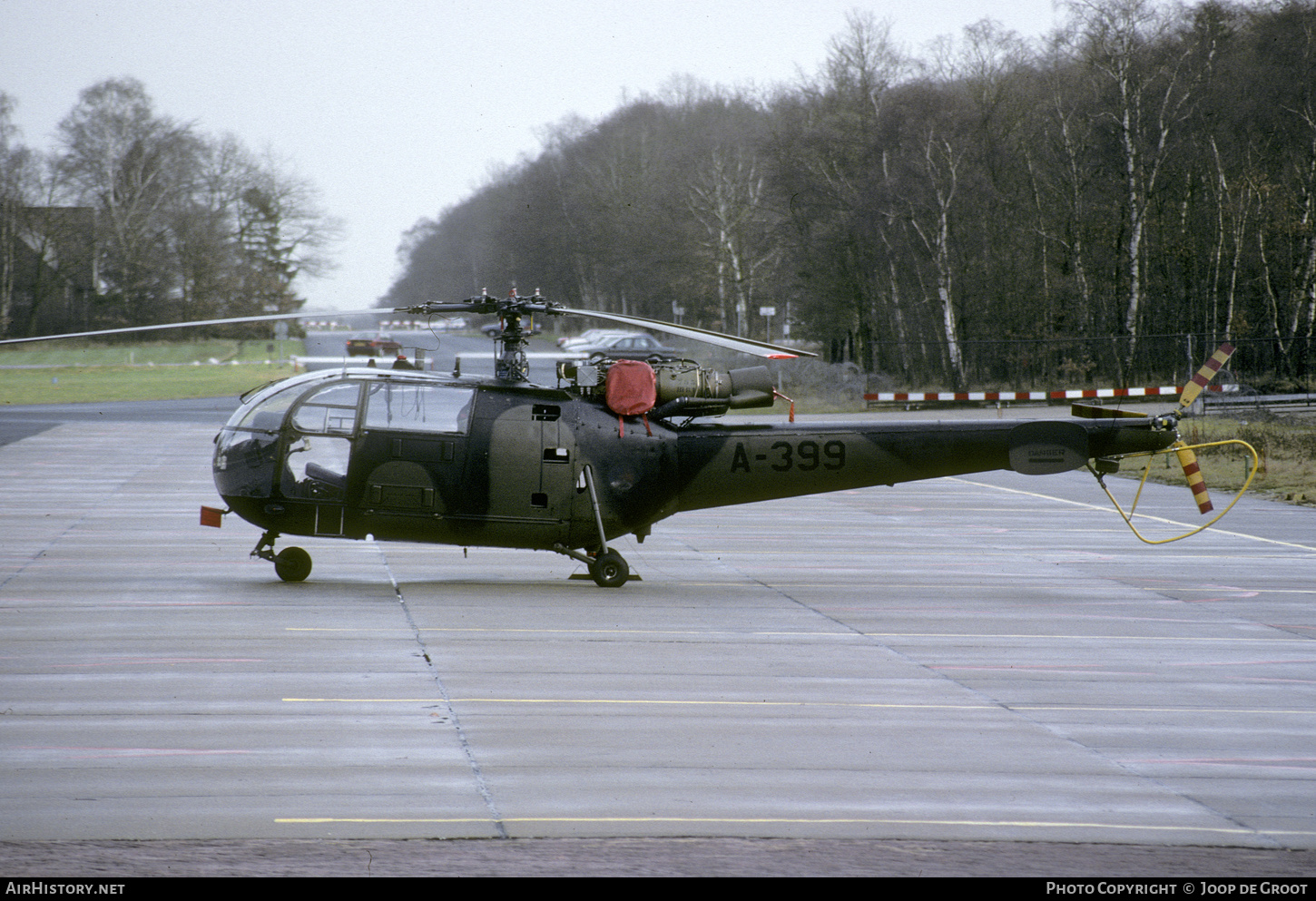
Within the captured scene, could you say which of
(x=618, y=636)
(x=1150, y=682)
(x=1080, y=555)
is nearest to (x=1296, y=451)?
(x=1080, y=555)

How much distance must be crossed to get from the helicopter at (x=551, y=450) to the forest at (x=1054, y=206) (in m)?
22.3

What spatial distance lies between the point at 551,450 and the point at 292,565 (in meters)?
3.00

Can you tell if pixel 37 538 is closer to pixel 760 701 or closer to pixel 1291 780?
pixel 760 701

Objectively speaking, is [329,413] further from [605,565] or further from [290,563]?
[605,565]

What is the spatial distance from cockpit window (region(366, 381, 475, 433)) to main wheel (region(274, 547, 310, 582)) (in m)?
1.71

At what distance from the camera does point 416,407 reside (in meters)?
11.7

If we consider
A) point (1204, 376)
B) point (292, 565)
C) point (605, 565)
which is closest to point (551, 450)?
point (605, 565)

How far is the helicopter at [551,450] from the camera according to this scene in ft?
37.6

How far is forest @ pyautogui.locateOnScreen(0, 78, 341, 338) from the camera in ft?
168

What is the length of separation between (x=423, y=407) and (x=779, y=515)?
28.7ft

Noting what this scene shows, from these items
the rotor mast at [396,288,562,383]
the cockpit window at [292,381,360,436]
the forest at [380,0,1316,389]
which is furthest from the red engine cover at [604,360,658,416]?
the forest at [380,0,1316,389]

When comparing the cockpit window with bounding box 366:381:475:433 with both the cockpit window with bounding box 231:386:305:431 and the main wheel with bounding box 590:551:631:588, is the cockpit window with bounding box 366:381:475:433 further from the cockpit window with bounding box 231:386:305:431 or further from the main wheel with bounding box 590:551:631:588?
the main wheel with bounding box 590:551:631:588

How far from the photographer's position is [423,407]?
38.4 feet

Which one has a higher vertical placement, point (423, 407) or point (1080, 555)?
point (423, 407)
